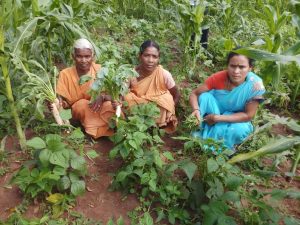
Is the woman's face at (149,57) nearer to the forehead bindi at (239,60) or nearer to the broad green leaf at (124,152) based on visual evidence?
the forehead bindi at (239,60)

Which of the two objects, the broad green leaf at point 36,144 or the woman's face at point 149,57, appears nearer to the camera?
the broad green leaf at point 36,144

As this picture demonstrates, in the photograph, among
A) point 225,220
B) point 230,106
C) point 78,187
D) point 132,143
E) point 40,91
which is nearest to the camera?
point 225,220

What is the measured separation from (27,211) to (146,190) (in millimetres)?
908

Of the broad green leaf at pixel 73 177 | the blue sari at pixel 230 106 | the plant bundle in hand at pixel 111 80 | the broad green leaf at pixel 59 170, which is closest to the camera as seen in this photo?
the broad green leaf at pixel 59 170

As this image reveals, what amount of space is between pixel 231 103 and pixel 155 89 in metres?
0.79

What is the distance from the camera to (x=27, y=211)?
255cm

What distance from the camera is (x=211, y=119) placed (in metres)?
3.29

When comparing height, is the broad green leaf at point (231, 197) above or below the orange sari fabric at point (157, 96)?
below

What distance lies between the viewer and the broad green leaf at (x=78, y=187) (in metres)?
2.55

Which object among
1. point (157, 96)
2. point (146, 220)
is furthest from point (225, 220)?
point (157, 96)

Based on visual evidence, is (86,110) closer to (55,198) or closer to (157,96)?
(157,96)

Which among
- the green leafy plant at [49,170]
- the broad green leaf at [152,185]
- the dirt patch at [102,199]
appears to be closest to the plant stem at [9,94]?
the green leafy plant at [49,170]

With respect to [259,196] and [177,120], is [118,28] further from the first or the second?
[259,196]

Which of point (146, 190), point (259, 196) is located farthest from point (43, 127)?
point (259, 196)
